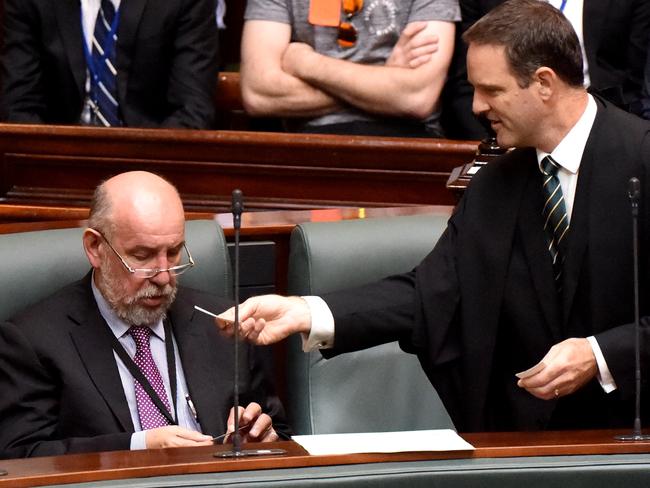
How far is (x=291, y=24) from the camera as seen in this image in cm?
409

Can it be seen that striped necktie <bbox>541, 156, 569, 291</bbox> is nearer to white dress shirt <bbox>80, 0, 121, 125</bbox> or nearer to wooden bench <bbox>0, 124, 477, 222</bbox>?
wooden bench <bbox>0, 124, 477, 222</bbox>

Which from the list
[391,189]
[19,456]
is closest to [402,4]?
[391,189]

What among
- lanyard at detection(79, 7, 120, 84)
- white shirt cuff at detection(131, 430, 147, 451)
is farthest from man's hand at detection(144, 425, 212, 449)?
lanyard at detection(79, 7, 120, 84)

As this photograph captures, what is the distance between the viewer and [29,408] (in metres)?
2.61

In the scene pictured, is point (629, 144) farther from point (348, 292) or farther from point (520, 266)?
point (348, 292)

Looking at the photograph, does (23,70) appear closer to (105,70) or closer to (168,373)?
(105,70)

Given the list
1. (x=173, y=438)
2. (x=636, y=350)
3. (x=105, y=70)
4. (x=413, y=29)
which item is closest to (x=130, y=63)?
(x=105, y=70)

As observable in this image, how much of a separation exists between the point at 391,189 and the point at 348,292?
1.25m

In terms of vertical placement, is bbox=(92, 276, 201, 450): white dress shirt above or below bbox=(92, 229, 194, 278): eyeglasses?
below

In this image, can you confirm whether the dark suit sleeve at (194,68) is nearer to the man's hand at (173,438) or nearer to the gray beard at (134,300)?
the gray beard at (134,300)

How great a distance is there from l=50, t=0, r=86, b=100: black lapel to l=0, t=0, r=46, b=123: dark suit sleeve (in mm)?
108

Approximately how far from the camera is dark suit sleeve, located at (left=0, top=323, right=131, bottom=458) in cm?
252

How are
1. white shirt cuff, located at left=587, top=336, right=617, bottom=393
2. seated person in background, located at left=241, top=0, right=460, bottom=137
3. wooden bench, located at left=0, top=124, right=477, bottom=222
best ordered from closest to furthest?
white shirt cuff, located at left=587, top=336, right=617, bottom=393, wooden bench, located at left=0, top=124, right=477, bottom=222, seated person in background, located at left=241, top=0, right=460, bottom=137

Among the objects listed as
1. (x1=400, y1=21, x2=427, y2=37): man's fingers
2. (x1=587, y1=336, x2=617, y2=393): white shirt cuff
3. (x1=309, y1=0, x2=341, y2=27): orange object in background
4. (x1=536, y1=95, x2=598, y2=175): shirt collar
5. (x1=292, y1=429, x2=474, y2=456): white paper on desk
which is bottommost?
(x1=292, y1=429, x2=474, y2=456): white paper on desk
